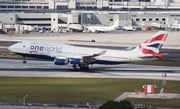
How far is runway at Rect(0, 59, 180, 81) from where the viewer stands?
89438 mm

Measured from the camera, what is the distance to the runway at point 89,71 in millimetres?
89438

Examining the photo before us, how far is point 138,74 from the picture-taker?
92.0 metres

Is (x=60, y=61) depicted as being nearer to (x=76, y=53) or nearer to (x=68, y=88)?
(x=76, y=53)

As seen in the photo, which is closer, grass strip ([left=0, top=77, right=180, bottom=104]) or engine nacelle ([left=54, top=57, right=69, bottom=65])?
grass strip ([left=0, top=77, right=180, bottom=104])

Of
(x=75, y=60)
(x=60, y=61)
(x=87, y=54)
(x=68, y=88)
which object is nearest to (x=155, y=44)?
(x=87, y=54)

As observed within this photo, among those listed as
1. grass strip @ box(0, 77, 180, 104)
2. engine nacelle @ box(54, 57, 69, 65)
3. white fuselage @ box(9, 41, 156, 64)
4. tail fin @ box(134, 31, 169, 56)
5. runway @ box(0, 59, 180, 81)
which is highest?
tail fin @ box(134, 31, 169, 56)

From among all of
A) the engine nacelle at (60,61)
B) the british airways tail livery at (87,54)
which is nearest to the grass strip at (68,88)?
the engine nacelle at (60,61)

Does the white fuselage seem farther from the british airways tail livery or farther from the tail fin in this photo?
the tail fin

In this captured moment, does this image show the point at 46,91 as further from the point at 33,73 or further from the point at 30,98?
the point at 33,73

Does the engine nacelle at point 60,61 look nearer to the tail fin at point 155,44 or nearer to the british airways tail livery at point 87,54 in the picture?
the british airways tail livery at point 87,54

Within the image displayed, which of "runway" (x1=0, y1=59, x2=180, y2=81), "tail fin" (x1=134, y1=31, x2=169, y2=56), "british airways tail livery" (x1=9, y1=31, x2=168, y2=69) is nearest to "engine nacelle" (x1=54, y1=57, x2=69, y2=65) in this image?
"british airways tail livery" (x1=9, y1=31, x2=168, y2=69)

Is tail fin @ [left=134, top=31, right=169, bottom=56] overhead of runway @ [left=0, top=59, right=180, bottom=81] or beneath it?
overhead

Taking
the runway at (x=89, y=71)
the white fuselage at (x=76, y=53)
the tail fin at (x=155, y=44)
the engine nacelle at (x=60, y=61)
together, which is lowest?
the runway at (x=89, y=71)

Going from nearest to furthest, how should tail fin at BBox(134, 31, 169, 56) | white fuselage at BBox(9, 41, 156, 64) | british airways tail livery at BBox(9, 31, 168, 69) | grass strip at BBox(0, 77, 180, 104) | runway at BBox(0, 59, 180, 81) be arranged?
grass strip at BBox(0, 77, 180, 104)
runway at BBox(0, 59, 180, 81)
tail fin at BBox(134, 31, 169, 56)
british airways tail livery at BBox(9, 31, 168, 69)
white fuselage at BBox(9, 41, 156, 64)
